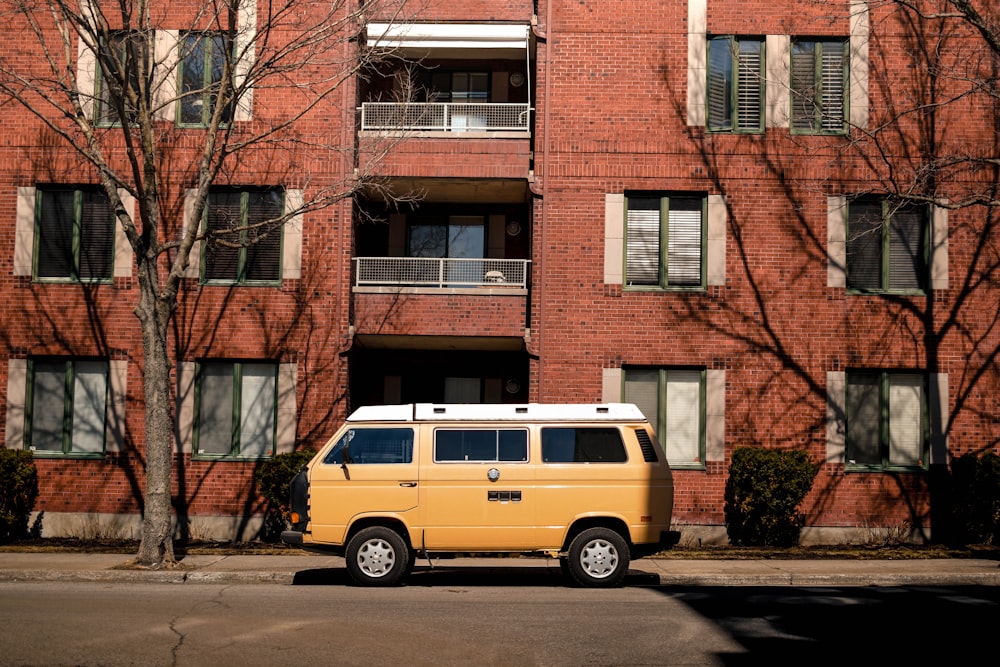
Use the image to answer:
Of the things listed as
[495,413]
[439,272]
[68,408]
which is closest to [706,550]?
[495,413]

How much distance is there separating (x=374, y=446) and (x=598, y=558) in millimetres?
3285

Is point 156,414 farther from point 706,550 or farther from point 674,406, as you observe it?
point 706,550

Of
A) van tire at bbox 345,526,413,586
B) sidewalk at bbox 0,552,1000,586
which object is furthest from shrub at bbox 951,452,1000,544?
van tire at bbox 345,526,413,586

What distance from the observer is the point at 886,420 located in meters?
20.4

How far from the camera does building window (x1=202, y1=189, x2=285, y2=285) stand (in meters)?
20.9

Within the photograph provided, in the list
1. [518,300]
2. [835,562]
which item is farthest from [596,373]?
[835,562]

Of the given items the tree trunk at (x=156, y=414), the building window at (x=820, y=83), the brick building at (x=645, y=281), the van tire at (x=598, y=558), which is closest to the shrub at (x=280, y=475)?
the brick building at (x=645, y=281)

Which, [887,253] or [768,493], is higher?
[887,253]

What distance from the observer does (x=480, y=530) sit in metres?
14.2

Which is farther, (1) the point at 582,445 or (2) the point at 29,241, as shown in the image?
(2) the point at 29,241

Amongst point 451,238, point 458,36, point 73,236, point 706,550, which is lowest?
point 706,550

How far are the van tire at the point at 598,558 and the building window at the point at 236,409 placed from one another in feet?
27.2

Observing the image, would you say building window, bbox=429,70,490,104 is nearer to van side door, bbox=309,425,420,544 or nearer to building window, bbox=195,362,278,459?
building window, bbox=195,362,278,459

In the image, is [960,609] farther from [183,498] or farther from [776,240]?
[183,498]
